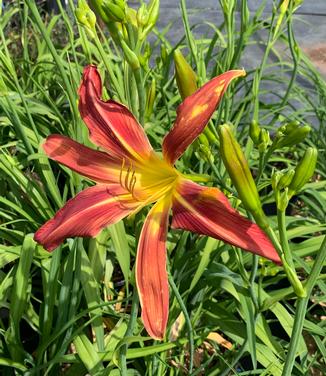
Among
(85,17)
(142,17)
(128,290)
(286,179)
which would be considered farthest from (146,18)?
(128,290)

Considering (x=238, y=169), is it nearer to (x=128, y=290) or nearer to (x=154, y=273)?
(x=154, y=273)

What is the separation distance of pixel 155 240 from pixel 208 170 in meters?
0.79

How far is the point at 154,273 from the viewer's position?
0.80 meters

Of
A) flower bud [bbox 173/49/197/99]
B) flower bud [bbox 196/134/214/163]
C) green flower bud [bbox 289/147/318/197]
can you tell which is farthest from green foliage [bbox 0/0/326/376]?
green flower bud [bbox 289/147/318/197]

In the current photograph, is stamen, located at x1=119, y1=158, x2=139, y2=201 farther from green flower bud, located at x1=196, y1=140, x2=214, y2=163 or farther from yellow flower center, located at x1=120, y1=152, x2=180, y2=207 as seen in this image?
green flower bud, located at x1=196, y1=140, x2=214, y2=163

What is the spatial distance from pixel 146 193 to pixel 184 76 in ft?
0.59

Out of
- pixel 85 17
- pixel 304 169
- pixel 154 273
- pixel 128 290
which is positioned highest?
pixel 85 17

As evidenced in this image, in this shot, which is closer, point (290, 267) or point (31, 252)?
point (290, 267)

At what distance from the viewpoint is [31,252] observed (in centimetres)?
130

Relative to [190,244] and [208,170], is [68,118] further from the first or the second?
[190,244]

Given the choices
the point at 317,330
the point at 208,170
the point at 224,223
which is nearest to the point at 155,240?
the point at 224,223

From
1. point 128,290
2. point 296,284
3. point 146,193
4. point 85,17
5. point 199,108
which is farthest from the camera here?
point 128,290

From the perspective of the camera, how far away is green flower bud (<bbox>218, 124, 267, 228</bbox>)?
27.3 inches

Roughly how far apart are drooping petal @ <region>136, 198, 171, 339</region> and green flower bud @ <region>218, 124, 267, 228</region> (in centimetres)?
16
